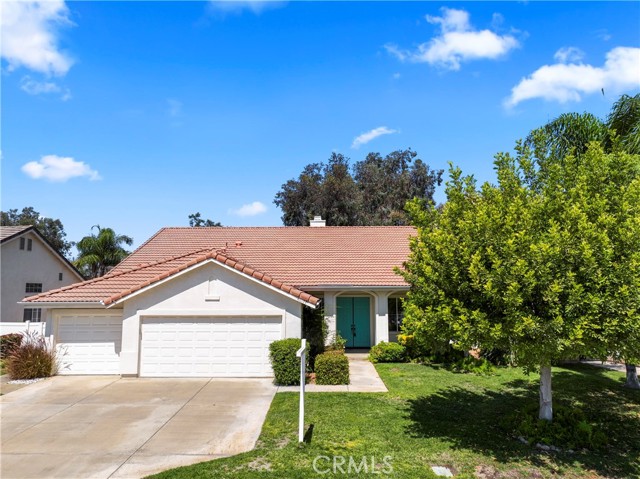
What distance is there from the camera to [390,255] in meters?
20.0

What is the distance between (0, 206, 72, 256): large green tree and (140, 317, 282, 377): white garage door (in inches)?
2223

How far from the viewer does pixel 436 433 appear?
8.29 m

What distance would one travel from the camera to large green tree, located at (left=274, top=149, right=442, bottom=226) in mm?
37406

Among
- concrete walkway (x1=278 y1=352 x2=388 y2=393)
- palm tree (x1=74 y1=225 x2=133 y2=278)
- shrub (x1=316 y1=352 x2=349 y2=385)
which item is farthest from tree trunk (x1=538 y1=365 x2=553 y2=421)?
palm tree (x1=74 y1=225 x2=133 y2=278)

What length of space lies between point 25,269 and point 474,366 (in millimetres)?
23899

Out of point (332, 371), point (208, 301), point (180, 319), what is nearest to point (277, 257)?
point (208, 301)

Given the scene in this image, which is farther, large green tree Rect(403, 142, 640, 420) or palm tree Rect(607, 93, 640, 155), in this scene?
palm tree Rect(607, 93, 640, 155)

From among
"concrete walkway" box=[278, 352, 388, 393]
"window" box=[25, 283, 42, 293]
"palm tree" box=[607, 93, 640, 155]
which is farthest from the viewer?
"window" box=[25, 283, 42, 293]

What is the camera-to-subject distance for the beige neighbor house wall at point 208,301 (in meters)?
13.3

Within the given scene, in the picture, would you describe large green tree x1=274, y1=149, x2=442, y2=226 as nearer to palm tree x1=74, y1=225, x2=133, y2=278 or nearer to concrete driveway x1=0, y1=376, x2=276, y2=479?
palm tree x1=74, y1=225, x2=133, y2=278

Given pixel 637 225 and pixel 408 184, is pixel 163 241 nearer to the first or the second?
pixel 637 225

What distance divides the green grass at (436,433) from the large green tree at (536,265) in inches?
57.1
